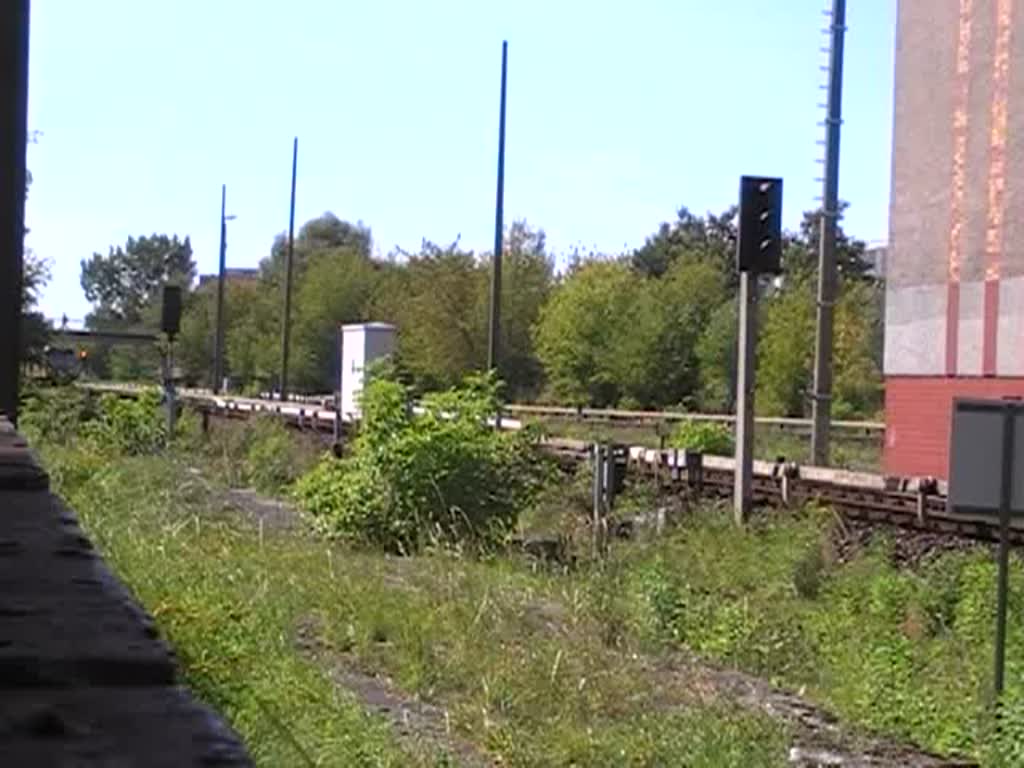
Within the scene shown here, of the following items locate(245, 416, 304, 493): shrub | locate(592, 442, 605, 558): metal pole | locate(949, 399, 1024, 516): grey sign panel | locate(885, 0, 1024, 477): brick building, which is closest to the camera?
locate(949, 399, 1024, 516): grey sign panel

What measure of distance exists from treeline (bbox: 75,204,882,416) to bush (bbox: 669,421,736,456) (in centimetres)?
2046

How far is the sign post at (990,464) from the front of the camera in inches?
348

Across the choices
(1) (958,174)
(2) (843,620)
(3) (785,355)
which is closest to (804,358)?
(3) (785,355)

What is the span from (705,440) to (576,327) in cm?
2927

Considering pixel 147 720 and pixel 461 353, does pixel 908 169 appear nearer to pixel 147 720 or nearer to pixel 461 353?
pixel 461 353

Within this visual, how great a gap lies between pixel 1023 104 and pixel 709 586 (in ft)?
61.3

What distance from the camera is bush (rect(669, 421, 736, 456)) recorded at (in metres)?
31.6

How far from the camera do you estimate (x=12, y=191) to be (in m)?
4.80

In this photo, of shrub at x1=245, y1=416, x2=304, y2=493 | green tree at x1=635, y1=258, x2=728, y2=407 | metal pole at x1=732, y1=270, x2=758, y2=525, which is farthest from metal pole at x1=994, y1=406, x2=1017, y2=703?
green tree at x1=635, y1=258, x2=728, y2=407

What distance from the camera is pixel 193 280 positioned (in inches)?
5404

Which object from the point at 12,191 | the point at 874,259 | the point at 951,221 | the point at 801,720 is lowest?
the point at 801,720

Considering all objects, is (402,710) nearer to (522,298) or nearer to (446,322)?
(446,322)

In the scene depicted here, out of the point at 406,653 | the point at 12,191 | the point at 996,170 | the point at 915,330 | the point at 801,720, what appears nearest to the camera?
the point at 12,191

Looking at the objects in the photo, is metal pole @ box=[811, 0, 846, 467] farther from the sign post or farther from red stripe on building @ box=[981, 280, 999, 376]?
the sign post
